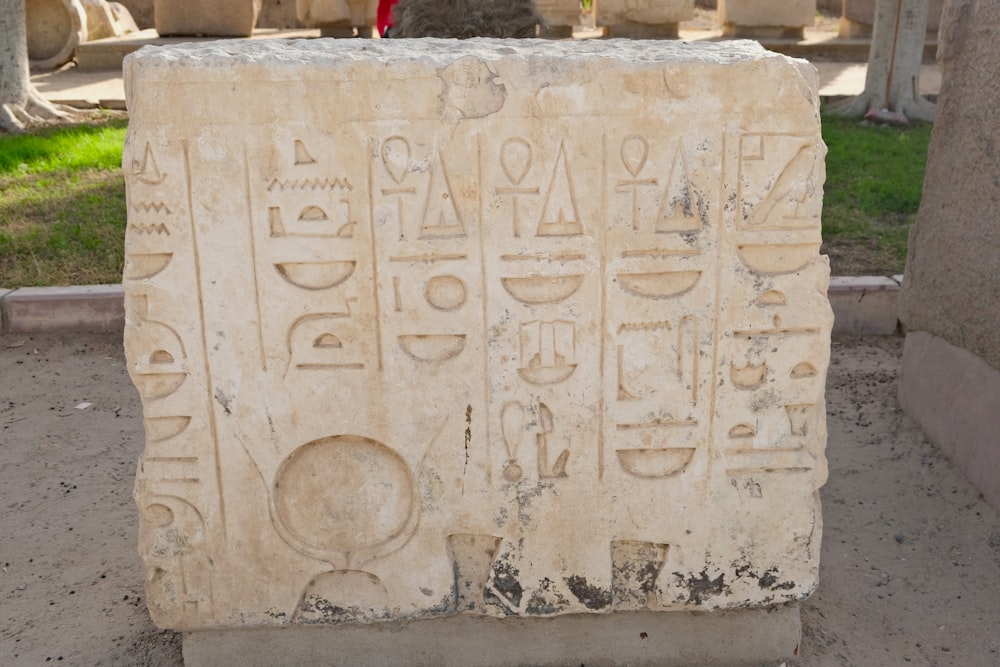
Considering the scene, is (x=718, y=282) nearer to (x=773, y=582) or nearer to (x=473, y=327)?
(x=473, y=327)

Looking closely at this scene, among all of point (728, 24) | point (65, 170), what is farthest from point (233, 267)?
point (728, 24)

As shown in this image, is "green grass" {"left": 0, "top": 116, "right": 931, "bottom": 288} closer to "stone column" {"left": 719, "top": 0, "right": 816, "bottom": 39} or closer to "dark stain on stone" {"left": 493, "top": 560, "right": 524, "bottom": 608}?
"dark stain on stone" {"left": 493, "top": 560, "right": 524, "bottom": 608}

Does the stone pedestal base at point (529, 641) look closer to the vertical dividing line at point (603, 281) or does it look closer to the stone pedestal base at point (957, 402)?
the vertical dividing line at point (603, 281)

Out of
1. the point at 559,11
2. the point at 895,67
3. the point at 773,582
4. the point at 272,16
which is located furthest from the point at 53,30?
the point at 773,582

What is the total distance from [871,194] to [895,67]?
2441 millimetres

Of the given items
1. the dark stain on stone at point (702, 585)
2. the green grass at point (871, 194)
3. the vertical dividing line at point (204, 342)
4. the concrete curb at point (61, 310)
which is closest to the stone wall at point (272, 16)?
the green grass at point (871, 194)

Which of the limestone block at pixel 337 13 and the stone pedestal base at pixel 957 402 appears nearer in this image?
the stone pedestal base at pixel 957 402

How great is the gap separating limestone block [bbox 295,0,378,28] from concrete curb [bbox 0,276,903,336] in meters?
6.59

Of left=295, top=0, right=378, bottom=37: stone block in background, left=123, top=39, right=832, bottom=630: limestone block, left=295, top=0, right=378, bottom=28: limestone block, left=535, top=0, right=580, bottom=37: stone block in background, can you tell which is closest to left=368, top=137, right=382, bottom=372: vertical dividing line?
left=123, top=39, right=832, bottom=630: limestone block

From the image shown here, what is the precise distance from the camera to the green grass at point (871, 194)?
508 centimetres

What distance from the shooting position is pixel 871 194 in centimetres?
584

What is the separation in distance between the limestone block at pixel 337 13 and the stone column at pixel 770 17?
11.6 feet

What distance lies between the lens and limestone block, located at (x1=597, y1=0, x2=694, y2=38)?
10711 mm

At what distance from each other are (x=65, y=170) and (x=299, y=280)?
4541 mm
